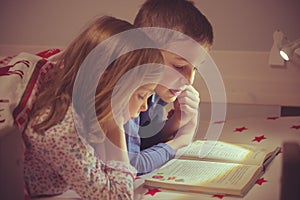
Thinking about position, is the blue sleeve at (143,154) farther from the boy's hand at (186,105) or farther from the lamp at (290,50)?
the lamp at (290,50)

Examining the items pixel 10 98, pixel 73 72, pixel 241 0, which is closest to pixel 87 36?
pixel 73 72

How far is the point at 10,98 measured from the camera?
927mm

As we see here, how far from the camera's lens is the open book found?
3.17ft

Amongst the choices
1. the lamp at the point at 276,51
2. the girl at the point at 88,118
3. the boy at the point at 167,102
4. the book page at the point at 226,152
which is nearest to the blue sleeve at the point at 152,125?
the boy at the point at 167,102

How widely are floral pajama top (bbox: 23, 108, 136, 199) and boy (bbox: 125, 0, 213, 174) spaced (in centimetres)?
18

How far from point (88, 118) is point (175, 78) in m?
0.31

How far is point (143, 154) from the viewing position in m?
1.18

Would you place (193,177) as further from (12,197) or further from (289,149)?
(12,197)

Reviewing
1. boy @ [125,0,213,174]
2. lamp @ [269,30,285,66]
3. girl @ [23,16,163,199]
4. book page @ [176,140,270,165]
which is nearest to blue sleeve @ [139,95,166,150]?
boy @ [125,0,213,174]

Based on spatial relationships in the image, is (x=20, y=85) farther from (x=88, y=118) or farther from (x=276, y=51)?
(x=276, y=51)

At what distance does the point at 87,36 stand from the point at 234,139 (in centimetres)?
44

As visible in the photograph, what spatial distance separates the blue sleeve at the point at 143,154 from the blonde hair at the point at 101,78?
15cm

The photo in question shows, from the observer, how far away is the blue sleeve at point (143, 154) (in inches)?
44.9

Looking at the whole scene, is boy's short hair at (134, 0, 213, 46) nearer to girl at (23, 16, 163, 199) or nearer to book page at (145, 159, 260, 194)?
girl at (23, 16, 163, 199)
